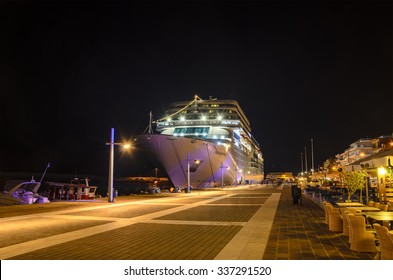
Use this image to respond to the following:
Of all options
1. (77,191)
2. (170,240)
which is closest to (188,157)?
(77,191)

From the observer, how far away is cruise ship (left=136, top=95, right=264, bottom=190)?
36750mm

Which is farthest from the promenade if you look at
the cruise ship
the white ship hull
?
the white ship hull

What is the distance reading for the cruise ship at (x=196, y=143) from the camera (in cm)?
3675

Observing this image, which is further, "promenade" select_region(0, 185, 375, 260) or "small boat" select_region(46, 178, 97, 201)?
"small boat" select_region(46, 178, 97, 201)

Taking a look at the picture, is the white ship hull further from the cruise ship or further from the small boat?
the small boat

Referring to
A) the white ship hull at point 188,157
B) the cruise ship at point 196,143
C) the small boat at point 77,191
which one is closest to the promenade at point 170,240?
the small boat at point 77,191

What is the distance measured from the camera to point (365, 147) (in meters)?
110

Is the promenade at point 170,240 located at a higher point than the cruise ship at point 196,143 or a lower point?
lower

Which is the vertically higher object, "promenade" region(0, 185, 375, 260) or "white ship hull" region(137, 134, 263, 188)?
"white ship hull" region(137, 134, 263, 188)

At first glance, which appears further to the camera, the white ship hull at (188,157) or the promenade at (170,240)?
the white ship hull at (188,157)

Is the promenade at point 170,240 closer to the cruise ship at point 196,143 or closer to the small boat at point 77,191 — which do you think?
the small boat at point 77,191

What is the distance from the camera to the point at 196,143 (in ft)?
124

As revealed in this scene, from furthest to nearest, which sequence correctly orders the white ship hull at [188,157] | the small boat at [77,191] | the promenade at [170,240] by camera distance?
1. the white ship hull at [188,157]
2. the small boat at [77,191]
3. the promenade at [170,240]

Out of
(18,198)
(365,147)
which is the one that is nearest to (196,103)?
(18,198)
